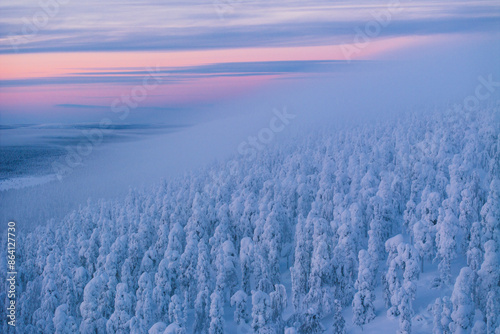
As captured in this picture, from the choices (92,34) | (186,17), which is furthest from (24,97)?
(186,17)

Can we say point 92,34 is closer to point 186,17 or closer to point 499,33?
point 186,17

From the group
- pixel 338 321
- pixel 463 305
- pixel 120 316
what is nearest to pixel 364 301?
pixel 338 321

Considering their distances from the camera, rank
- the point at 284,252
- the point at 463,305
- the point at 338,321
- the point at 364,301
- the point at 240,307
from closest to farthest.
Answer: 1. the point at 463,305
2. the point at 338,321
3. the point at 364,301
4. the point at 240,307
5. the point at 284,252

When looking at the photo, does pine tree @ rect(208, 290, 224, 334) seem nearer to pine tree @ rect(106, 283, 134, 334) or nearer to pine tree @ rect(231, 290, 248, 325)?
pine tree @ rect(231, 290, 248, 325)

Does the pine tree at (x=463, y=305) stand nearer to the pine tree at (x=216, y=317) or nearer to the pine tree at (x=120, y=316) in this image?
the pine tree at (x=216, y=317)

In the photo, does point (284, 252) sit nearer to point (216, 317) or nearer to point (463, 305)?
point (216, 317)

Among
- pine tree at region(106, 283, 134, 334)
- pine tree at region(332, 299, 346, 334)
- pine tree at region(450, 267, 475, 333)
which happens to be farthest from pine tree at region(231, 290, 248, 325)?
pine tree at region(450, 267, 475, 333)

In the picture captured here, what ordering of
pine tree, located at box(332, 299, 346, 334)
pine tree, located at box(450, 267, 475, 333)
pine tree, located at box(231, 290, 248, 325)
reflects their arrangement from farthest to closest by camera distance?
pine tree, located at box(231, 290, 248, 325) < pine tree, located at box(332, 299, 346, 334) < pine tree, located at box(450, 267, 475, 333)

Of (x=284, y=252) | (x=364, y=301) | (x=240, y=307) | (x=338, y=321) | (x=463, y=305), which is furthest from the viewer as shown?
(x=284, y=252)

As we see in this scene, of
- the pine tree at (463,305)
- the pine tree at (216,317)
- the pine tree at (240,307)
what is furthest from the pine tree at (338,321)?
the pine tree at (216,317)
